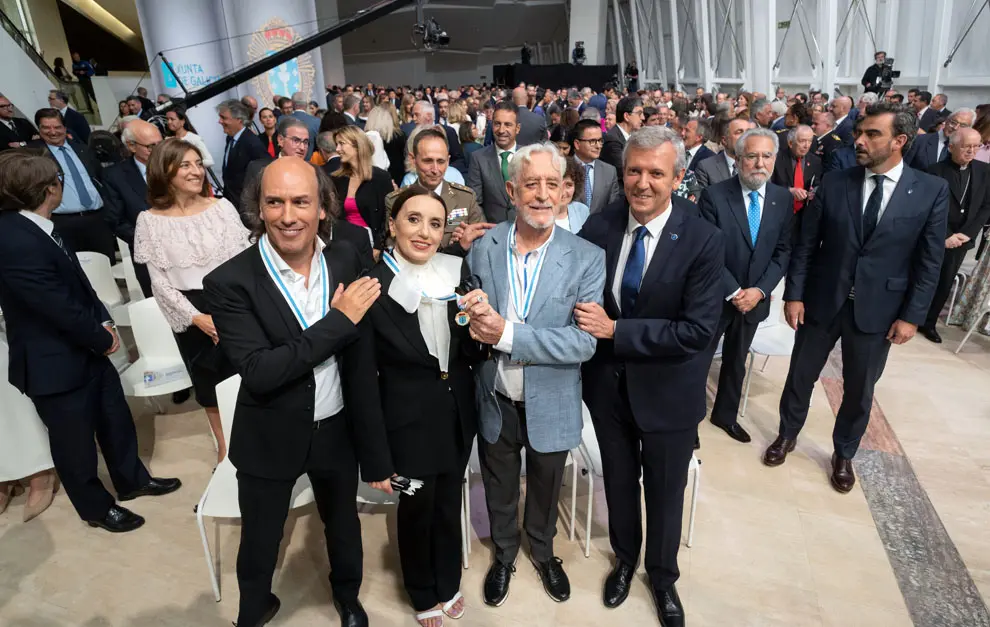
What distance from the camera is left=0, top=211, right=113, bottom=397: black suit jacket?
2.25m

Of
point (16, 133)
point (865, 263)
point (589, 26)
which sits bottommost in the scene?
point (865, 263)

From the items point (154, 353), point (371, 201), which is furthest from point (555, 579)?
point (154, 353)

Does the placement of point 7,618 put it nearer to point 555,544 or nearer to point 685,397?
point 555,544

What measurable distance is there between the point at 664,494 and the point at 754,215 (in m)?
1.68

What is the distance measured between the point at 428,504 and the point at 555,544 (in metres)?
0.96

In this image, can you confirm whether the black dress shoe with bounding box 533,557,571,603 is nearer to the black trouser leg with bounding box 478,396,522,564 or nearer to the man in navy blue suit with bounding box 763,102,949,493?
the black trouser leg with bounding box 478,396,522,564

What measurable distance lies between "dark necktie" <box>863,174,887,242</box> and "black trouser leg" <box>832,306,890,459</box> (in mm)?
412

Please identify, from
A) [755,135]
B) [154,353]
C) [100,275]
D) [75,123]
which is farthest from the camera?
[75,123]

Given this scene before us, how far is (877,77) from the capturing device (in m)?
9.23

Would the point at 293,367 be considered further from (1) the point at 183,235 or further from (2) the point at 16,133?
(2) the point at 16,133

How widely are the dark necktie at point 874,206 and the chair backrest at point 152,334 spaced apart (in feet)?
12.7

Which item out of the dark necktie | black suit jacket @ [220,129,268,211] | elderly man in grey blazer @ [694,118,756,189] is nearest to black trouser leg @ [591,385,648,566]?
the dark necktie

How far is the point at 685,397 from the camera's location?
2064 mm

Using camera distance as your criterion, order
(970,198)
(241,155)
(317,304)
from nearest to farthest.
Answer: (317,304)
(970,198)
(241,155)
